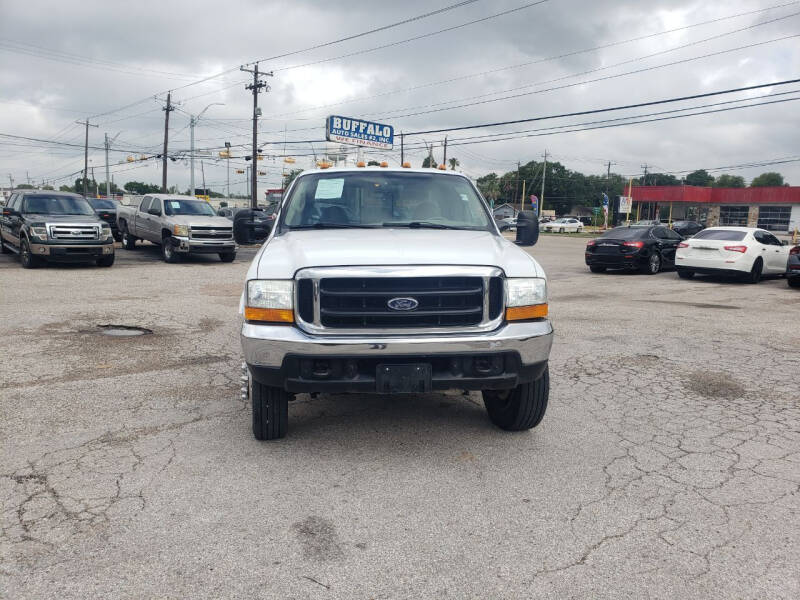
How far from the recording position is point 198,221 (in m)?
18.1

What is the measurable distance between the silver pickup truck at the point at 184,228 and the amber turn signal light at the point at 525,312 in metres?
15.4

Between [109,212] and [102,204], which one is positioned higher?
[102,204]

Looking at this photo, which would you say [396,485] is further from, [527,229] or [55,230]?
[55,230]

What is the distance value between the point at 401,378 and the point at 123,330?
5.84 meters

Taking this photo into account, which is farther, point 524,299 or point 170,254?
point 170,254

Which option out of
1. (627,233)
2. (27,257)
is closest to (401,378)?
(27,257)

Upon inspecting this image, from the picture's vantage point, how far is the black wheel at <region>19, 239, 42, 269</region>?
15036 mm

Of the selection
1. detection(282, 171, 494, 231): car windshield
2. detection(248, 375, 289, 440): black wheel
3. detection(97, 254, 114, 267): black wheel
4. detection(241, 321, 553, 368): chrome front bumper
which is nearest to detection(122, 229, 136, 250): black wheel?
detection(97, 254, 114, 267): black wheel

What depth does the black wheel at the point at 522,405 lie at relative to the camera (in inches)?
173

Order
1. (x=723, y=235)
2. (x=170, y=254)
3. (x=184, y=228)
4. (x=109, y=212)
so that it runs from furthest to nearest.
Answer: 1. (x=109, y=212)
2. (x=170, y=254)
3. (x=184, y=228)
4. (x=723, y=235)

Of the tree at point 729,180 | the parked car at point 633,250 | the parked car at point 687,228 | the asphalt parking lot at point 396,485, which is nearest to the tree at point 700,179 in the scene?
the tree at point 729,180

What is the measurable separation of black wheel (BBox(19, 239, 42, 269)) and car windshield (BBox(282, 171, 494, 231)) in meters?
12.2

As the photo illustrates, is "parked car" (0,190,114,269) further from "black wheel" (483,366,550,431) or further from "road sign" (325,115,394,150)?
"road sign" (325,115,394,150)

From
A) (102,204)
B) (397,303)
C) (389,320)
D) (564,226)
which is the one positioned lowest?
(389,320)
